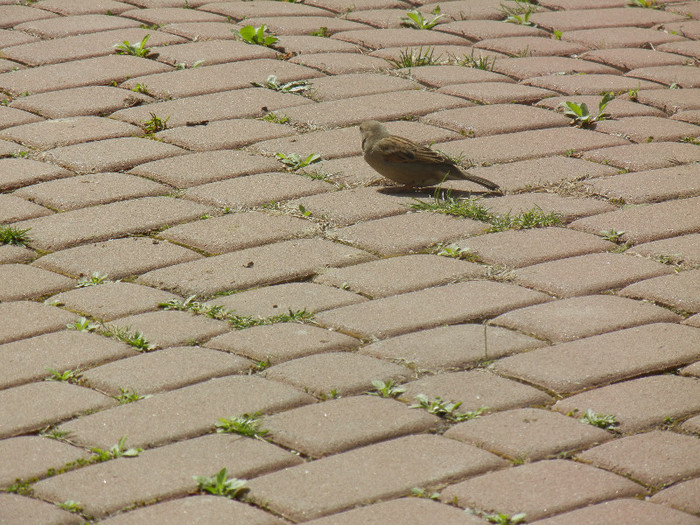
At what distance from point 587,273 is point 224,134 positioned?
1.79 metres

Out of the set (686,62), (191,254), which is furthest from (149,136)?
(686,62)

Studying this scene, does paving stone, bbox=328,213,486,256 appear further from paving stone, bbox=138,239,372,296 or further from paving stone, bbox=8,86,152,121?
paving stone, bbox=8,86,152,121

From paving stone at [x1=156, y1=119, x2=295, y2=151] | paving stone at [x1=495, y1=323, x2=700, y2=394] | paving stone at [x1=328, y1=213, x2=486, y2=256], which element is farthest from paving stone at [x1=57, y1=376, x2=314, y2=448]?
paving stone at [x1=156, y1=119, x2=295, y2=151]

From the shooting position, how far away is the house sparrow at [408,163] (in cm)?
423

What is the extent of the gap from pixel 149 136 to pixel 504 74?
1988mm

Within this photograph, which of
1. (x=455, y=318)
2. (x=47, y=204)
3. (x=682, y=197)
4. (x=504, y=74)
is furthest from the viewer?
(x=504, y=74)

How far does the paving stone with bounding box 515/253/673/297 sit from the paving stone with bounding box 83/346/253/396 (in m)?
1.09

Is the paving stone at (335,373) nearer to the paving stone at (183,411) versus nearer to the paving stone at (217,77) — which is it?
the paving stone at (183,411)

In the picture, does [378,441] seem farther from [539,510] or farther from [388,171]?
[388,171]

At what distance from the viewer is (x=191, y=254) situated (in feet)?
12.1

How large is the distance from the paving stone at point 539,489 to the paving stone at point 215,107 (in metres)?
2.67

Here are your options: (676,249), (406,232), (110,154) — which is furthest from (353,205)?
(676,249)

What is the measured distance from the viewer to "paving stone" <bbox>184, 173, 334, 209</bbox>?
4082mm

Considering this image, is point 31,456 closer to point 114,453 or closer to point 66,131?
point 114,453
